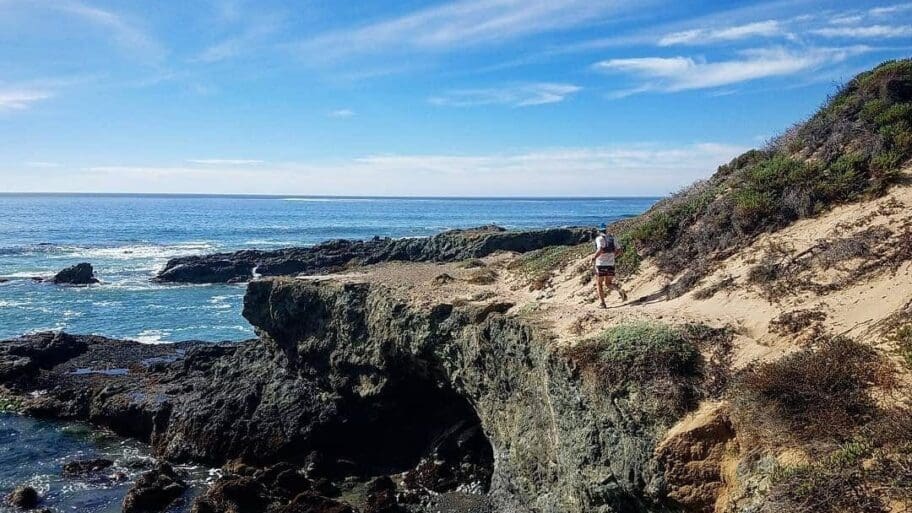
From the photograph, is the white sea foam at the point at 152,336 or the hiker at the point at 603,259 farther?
the white sea foam at the point at 152,336

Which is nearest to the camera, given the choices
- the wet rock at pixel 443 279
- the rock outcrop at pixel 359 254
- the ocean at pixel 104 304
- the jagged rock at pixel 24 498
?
the jagged rock at pixel 24 498

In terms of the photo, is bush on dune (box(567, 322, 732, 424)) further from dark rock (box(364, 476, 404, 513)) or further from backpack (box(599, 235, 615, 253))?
dark rock (box(364, 476, 404, 513))

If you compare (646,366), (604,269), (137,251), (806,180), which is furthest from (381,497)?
(137,251)

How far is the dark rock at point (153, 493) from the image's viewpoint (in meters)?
18.5

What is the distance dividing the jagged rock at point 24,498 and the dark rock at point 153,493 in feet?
8.30

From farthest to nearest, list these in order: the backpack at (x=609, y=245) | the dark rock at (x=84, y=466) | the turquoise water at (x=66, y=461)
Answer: the dark rock at (x=84, y=466) < the turquoise water at (x=66, y=461) < the backpack at (x=609, y=245)

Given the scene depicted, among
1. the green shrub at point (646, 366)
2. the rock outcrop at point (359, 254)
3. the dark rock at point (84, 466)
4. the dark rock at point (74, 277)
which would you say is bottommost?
the dark rock at point (84, 466)

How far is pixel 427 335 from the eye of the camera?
18.7 m

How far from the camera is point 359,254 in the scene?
191 ft

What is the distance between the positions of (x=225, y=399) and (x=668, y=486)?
18611 mm

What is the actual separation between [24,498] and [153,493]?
3651mm

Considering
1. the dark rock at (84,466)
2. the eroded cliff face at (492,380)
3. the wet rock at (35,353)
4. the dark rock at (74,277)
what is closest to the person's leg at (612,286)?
the eroded cliff face at (492,380)

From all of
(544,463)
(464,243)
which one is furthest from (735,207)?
(464,243)

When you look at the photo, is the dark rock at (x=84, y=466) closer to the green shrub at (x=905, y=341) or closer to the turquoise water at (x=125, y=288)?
the turquoise water at (x=125, y=288)
